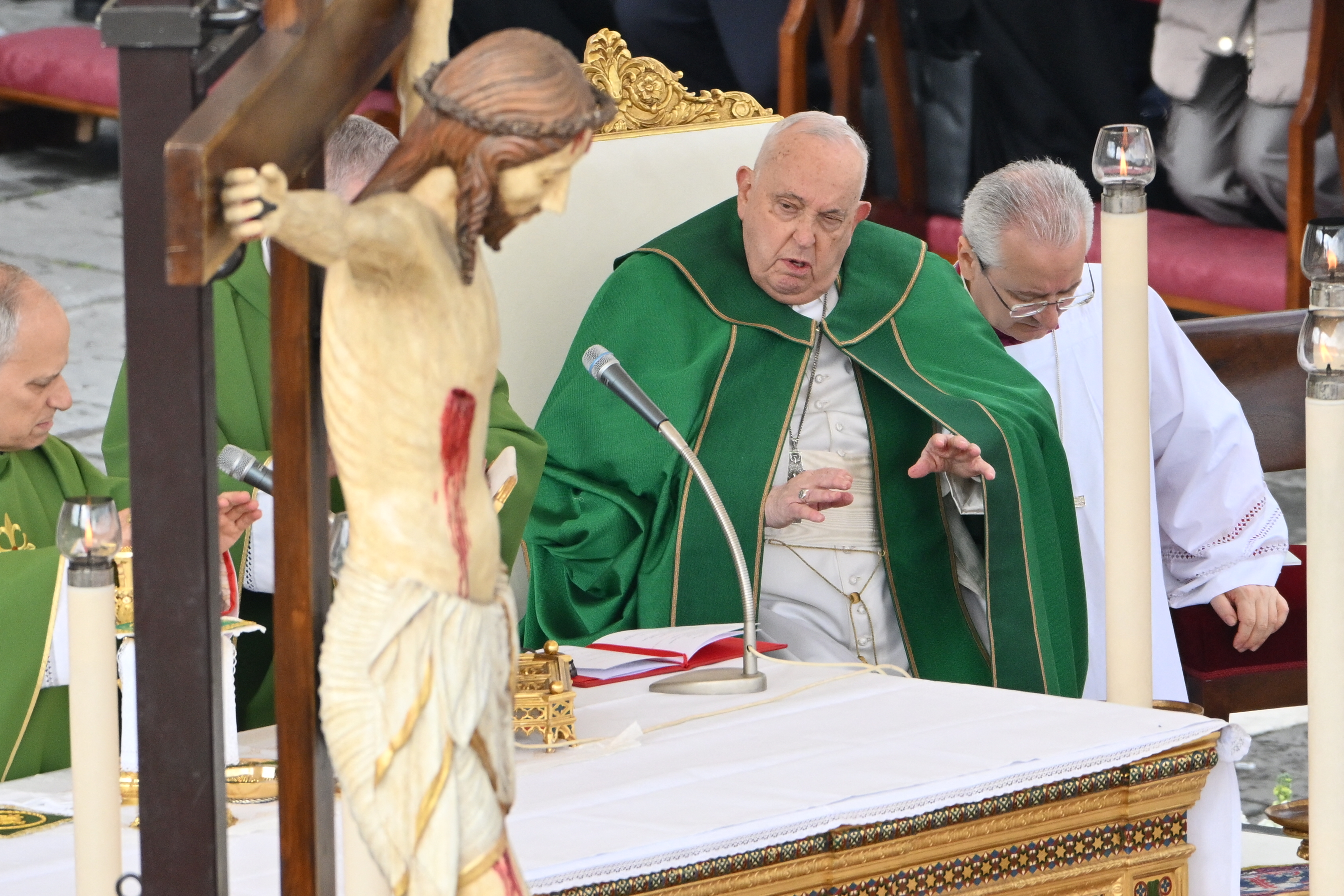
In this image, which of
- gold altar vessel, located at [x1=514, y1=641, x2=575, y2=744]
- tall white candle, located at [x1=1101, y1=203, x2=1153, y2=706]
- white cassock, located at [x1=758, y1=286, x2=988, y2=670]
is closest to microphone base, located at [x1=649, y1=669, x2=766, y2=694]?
gold altar vessel, located at [x1=514, y1=641, x2=575, y2=744]

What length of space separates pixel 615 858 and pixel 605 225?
2.46 m

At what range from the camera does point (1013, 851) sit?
7.77 ft

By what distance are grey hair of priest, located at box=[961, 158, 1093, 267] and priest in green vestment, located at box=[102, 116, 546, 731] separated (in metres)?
1.34

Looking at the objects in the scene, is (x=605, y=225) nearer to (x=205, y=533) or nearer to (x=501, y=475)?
(x=501, y=475)

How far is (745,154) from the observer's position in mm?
4453

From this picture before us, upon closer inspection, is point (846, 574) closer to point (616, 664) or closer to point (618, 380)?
point (616, 664)

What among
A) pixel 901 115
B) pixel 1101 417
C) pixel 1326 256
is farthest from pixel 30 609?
pixel 901 115

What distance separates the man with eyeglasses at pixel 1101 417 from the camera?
168 inches

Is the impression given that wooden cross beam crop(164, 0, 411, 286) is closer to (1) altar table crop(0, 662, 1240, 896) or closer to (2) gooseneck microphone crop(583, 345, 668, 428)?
(1) altar table crop(0, 662, 1240, 896)

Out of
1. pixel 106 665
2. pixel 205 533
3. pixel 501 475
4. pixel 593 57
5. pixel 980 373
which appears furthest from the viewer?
pixel 593 57

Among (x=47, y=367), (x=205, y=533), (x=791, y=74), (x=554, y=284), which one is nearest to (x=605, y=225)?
(x=554, y=284)

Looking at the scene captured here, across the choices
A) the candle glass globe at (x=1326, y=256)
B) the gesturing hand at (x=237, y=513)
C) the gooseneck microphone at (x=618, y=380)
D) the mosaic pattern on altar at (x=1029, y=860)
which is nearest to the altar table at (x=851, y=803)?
the mosaic pattern on altar at (x=1029, y=860)

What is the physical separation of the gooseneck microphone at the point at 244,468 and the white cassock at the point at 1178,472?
107 inches

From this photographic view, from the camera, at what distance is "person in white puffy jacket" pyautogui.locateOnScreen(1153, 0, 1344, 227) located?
5988mm
